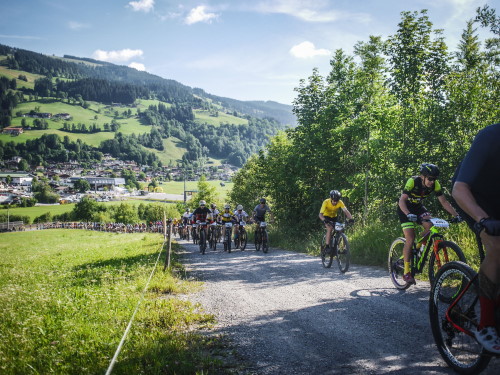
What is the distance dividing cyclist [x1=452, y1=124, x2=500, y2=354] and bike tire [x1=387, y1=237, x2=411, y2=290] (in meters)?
3.57

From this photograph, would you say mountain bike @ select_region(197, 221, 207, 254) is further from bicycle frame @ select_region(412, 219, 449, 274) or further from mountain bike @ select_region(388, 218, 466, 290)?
bicycle frame @ select_region(412, 219, 449, 274)

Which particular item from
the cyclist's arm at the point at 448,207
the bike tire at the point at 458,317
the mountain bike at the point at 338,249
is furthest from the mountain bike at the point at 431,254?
the bike tire at the point at 458,317

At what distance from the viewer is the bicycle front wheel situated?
813 centimetres

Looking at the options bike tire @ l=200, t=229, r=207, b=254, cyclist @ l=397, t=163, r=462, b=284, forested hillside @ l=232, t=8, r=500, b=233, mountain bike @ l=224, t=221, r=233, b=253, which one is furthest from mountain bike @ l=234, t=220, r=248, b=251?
cyclist @ l=397, t=163, r=462, b=284

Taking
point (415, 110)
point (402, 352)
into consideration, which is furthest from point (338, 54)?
point (402, 352)

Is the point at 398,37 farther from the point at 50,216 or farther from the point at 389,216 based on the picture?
the point at 50,216

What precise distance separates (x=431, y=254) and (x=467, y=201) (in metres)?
3.56

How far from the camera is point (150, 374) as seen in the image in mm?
3326

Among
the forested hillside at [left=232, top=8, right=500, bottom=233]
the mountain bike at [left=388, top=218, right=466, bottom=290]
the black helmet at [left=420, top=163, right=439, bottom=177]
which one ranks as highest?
the forested hillside at [left=232, top=8, right=500, bottom=233]

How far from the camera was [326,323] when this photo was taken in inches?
181

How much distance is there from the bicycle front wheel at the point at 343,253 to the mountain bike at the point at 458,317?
474cm

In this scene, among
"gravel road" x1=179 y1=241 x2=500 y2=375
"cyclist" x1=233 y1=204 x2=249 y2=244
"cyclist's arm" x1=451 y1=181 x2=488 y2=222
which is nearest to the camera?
"cyclist's arm" x1=451 y1=181 x2=488 y2=222

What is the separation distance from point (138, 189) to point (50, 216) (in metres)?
72.7

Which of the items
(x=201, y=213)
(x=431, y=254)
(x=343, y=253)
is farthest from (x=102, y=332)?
(x=201, y=213)
